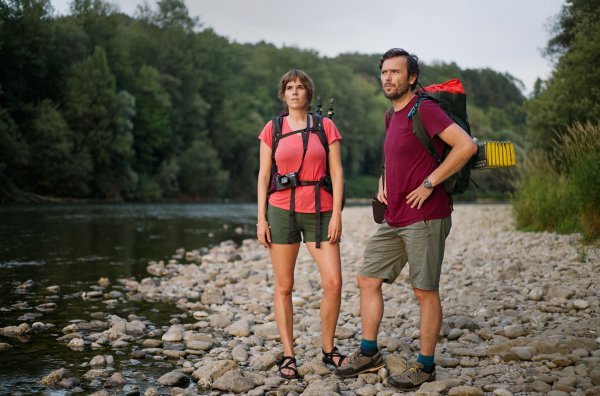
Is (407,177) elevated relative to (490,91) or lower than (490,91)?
lower

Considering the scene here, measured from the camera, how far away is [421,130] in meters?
3.78

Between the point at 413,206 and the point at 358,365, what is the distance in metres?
1.24

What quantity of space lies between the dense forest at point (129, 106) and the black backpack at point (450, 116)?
54.1 ft

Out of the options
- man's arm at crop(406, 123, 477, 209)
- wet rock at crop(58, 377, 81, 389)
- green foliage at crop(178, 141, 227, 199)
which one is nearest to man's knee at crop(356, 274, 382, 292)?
man's arm at crop(406, 123, 477, 209)

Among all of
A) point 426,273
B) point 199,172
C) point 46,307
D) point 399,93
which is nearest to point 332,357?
point 426,273

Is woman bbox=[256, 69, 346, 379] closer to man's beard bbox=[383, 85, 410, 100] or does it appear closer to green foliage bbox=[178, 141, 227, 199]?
man's beard bbox=[383, 85, 410, 100]

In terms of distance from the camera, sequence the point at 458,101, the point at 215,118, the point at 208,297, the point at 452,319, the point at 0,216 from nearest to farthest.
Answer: the point at 458,101
the point at 452,319
the point at 208,297
the point at 0,216
the point at 215,118

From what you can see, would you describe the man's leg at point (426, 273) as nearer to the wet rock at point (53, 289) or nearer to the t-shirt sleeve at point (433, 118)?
the t-shirt sleeve at point (433, 118)

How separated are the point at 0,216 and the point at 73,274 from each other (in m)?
13.6

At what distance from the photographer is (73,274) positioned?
941 cm

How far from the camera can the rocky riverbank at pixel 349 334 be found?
4.15 metres

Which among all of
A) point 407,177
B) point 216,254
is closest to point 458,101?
point 407,177

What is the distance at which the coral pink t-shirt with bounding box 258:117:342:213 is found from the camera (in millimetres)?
4223

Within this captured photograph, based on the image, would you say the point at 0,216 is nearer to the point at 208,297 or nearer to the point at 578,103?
the point at 208,297
